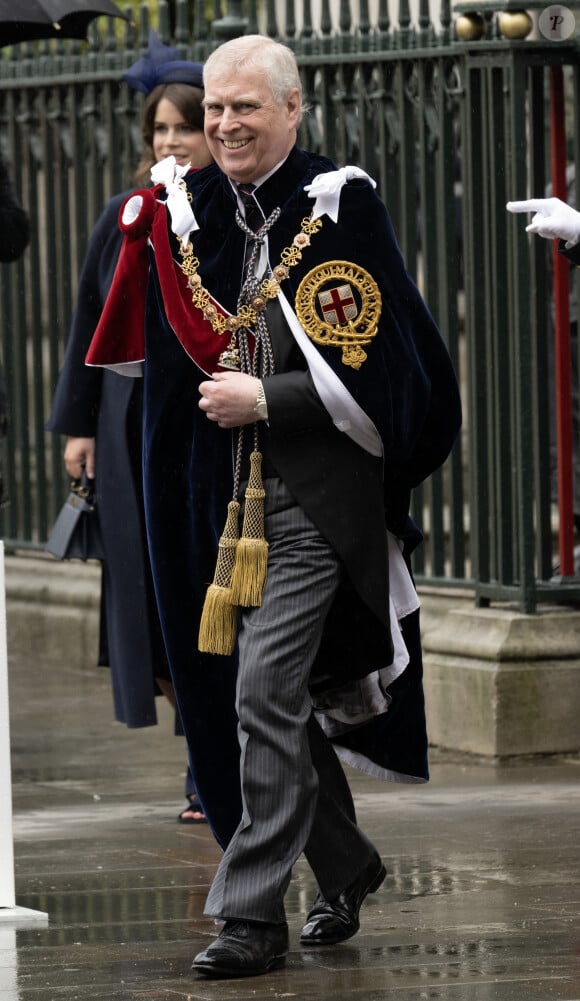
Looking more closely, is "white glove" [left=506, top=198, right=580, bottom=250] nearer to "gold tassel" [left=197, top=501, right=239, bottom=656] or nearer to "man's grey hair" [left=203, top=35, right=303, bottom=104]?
"man's grey hair" [left=203, top=35, right=303, bottom=104]

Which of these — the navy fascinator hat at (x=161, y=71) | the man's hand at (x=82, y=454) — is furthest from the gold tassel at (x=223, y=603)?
the navy fascinator hat at (x=161, y=71)

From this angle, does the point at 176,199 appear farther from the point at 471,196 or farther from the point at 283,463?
the point at 471,196

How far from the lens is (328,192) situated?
558 centimetres

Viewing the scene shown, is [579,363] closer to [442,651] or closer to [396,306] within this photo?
[442,651]

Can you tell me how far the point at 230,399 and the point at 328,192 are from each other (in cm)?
52

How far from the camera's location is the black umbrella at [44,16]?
8.59 m

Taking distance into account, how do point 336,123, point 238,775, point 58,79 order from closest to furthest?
point 238,775 → point 336,123 → point 58,79

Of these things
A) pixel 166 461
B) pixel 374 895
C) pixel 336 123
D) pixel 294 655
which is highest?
pixel 336 123

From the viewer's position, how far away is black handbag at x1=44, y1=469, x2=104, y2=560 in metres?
7.93

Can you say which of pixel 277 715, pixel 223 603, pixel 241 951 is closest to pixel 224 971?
pixel 241 951

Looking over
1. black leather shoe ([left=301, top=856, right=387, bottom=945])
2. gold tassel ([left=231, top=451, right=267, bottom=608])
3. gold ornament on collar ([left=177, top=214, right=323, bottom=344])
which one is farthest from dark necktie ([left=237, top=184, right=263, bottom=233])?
black leather shoe ([left=301, top=856, right=387, bottom=945])

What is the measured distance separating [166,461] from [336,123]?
3801 mm

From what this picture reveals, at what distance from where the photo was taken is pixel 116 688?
25.5 feet

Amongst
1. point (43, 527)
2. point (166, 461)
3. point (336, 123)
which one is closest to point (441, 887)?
point (166, 461)
